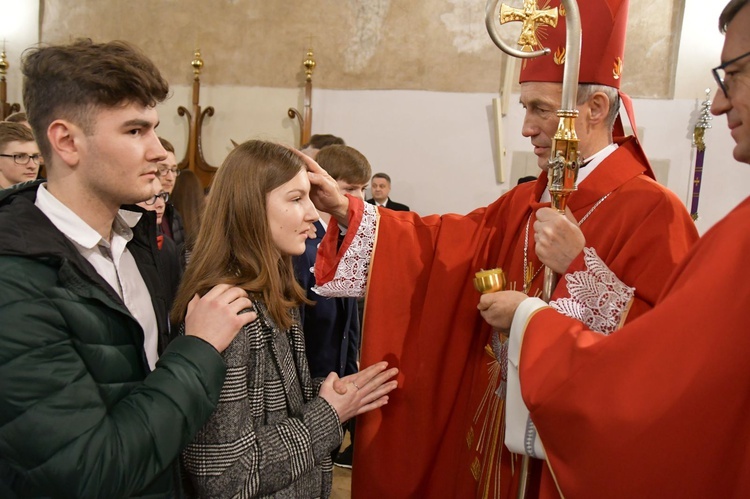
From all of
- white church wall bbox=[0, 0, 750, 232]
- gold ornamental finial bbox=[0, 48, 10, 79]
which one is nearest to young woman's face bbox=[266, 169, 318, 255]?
white church wall bbox=[0, 0, 750, 232]

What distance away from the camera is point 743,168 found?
236 inches

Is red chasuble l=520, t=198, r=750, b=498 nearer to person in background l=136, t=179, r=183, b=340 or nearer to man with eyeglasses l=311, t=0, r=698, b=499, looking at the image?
man with eyeglasses l=311, t=0, r=698, b=499

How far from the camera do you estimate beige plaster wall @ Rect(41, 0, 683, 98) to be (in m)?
6.29

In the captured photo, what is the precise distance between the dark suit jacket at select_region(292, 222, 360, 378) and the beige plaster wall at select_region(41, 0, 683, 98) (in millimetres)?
4397

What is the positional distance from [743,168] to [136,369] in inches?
250

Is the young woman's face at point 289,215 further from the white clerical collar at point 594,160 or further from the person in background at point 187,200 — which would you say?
the person in background at point 187,200

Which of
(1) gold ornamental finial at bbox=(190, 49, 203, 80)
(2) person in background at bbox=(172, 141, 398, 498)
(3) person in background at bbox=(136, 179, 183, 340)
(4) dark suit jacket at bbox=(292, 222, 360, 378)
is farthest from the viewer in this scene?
(1) gold ornamental finial at bbox=(190, 49, 203, 80)

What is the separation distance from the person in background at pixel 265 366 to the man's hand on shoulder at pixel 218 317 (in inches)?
4.4

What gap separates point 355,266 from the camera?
6.86ft

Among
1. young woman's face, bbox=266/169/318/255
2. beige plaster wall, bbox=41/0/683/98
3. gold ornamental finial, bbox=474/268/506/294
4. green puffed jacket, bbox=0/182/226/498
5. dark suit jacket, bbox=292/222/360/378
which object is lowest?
dark suit jacket, bbox=292/222/360/378

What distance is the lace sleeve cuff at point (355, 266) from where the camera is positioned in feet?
6.83

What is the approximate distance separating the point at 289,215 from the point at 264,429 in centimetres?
62

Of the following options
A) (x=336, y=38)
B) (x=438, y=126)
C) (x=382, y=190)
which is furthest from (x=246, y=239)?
(x=336, y=38)

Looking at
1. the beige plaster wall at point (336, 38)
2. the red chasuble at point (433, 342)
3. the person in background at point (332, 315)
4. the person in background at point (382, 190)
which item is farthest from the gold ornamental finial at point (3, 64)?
the red chasuble at point (433, 342)
